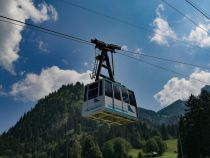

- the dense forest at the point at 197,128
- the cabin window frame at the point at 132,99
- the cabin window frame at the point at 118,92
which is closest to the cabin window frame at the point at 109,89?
the cabin window frame at the point at 118,92

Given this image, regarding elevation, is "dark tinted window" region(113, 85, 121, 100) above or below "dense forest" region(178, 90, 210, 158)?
below

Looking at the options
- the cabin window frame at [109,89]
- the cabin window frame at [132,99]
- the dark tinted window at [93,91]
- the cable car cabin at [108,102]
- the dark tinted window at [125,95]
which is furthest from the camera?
the cabin window frame at [132,99]

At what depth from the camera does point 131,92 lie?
119ft

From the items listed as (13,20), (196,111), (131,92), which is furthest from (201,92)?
(13,20)

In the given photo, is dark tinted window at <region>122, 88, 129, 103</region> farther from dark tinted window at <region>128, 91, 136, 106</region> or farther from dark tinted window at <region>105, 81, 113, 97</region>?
dark tinted window at <region>105, 81, 113, 97</region>

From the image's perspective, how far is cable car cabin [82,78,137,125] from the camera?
1262 inches

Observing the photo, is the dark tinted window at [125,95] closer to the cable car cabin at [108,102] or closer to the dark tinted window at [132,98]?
the cable car cabin at [108,102]

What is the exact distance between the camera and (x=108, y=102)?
32.1 m

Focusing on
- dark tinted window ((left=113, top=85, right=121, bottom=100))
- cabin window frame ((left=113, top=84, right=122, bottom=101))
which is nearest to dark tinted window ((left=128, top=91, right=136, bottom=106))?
cabin window frame ((left=113, top=84, right=122, bottom=101))

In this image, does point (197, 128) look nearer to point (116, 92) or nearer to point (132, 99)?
point (132, 99)

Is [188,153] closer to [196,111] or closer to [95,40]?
[196,111]

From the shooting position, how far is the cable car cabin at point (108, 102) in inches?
1262

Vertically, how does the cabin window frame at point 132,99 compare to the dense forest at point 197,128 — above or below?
below

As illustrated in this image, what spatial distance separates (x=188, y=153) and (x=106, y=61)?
62.4m
